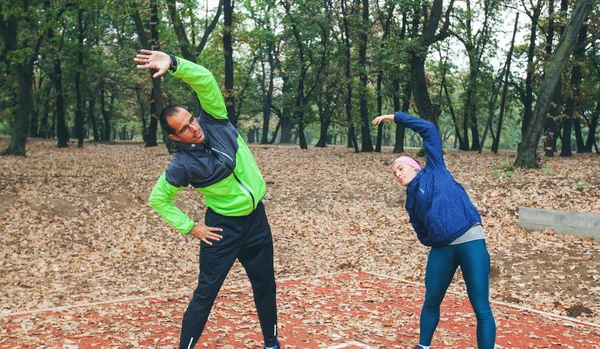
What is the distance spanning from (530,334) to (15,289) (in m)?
7.69

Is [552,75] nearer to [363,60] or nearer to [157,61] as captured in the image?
[363,60]

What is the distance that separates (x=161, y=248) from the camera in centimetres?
1158

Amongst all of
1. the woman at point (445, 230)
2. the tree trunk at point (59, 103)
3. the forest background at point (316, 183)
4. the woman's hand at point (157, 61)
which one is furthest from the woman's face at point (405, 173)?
the tree trunk at point (59, 103)

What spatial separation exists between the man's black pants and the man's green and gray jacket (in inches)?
4.5

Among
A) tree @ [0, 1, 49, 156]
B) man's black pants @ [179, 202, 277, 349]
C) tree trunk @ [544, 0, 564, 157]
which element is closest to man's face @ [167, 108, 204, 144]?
man's black pants @ [179, 202, 277, 349]

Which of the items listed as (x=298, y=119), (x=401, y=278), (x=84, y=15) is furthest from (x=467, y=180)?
(x=84, y=15)

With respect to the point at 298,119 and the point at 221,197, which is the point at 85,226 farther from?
the point at 298,119

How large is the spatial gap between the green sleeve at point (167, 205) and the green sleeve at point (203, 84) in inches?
26.0

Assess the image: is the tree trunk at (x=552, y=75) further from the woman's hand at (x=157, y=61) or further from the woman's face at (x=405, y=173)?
the woman's hand at (x=157, y=61)

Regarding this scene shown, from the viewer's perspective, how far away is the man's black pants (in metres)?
4.34

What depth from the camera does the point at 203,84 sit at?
14.0 feet

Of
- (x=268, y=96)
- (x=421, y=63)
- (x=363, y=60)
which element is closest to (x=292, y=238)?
(x=421, y=63)

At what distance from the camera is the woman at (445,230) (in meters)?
4.30

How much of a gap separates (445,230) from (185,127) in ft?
7.21
